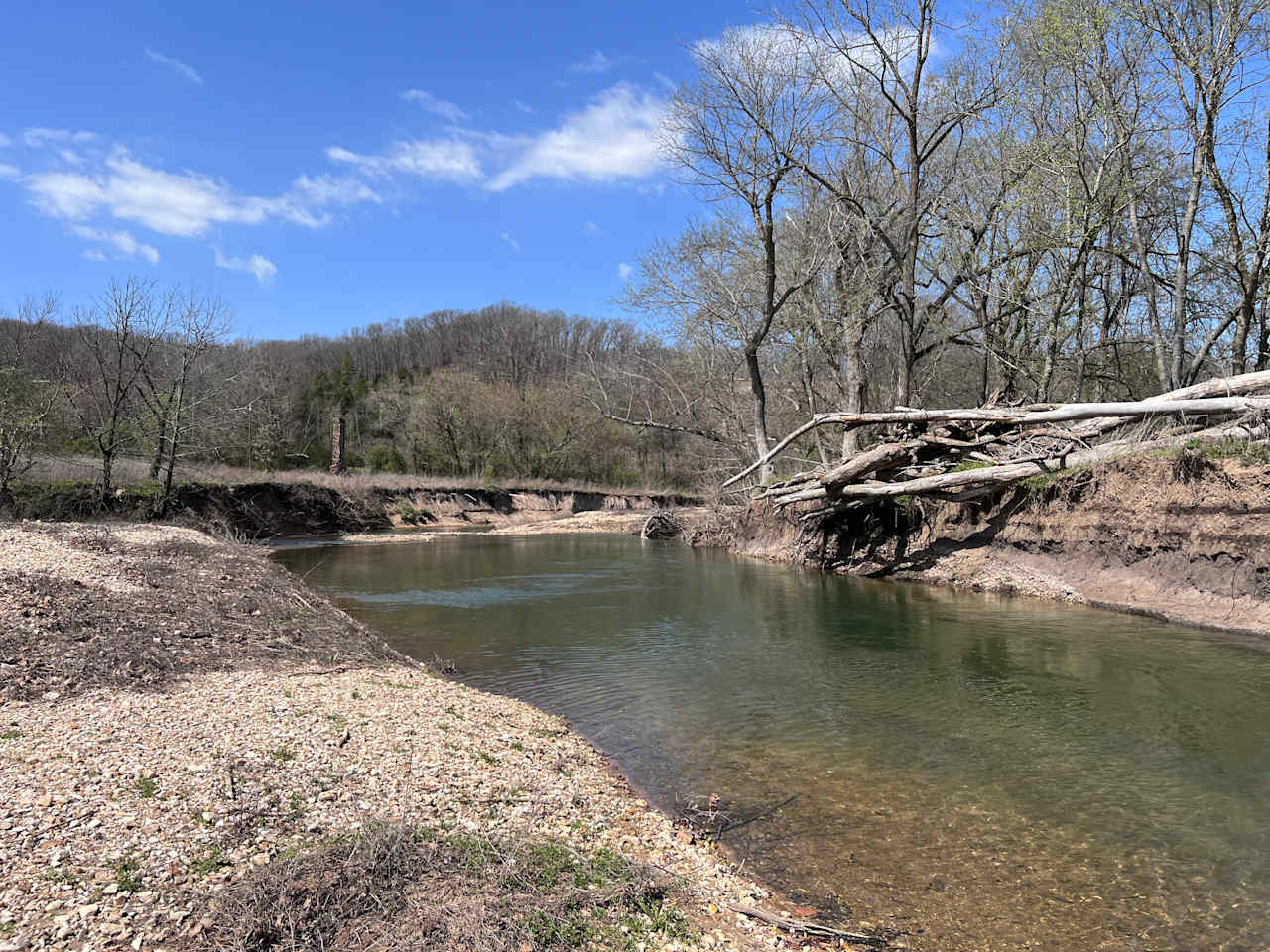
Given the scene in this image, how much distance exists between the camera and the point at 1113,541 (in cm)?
1302

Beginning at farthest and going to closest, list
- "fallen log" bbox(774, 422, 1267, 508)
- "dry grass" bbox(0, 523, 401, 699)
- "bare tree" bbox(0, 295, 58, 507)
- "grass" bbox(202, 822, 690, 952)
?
"bare tree" bbox(0, 295, 58, 507) → "fallen log" bbox(774, 422, 1267, 508) → "dry grass" bbox(0, 523, 401, 699) → "grass" bbox(202, 822, 690, 952)

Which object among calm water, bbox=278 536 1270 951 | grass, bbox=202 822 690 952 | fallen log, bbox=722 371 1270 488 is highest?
fallen log, bbox=722 371 1270 488

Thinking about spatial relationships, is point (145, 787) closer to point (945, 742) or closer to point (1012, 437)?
point (945, 742)

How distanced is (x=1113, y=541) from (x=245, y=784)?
13.2 m

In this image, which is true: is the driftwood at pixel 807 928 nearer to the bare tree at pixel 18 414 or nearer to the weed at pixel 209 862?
the weed at pixel 209 862

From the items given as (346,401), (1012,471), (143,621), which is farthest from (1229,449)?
(346,401)

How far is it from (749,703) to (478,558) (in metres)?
18.0

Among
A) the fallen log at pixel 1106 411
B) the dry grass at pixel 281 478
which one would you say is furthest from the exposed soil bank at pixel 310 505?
the fallen log at pixel 1106 411

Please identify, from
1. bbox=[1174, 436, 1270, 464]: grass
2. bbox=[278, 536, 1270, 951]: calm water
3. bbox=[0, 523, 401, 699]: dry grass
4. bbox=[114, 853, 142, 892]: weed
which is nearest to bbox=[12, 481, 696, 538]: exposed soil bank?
bbox=[0, 523, 401, 699]: dry grass

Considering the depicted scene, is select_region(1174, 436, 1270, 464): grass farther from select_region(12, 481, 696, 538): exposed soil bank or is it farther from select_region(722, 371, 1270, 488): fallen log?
select_region(12, 481, 696, 538): exposed soil bank

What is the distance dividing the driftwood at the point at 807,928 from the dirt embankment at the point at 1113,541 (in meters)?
9.63

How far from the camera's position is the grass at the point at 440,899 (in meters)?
3.16

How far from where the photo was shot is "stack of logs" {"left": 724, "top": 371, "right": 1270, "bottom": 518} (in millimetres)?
12258

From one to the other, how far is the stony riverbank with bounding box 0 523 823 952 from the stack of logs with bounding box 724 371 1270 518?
1086 cm
